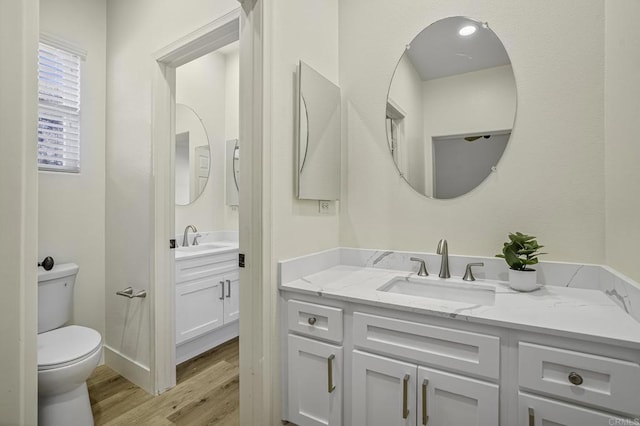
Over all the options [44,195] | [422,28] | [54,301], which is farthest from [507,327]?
[44,195]

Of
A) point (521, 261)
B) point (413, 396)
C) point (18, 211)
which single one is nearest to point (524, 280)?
point (521, 261)

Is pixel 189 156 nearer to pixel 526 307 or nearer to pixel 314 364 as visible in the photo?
pixel 314 364

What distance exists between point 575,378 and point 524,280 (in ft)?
1.50

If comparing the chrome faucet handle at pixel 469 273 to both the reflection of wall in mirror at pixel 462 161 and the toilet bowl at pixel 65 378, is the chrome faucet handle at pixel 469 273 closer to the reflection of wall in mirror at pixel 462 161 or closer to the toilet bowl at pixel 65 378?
the reflection of wall in mirror at pixel 462 161

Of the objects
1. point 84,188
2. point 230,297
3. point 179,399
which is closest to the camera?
point 179,399

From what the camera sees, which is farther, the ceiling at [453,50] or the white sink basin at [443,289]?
the ceiling at [453,50]

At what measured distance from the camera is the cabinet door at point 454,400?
100 centimetres

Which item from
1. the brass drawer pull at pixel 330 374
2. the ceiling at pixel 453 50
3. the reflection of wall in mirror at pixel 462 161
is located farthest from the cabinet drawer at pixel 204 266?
the ceiling at pixel 453 50

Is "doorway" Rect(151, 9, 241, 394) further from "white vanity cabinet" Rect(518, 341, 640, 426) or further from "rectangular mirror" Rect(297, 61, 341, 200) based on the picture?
"white vanity cabinet" Rect(518, 341, 640, 426)

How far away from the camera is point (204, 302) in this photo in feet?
7.80

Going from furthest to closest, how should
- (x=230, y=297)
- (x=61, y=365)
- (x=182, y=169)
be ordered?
(x=182, y=169)
(x=230, y=297)
(x=61, y=365)

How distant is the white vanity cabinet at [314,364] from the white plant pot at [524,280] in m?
0.77

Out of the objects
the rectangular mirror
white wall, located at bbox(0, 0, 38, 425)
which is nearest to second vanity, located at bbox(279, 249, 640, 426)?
the rectangular mirror

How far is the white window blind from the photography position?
78.6 inches
